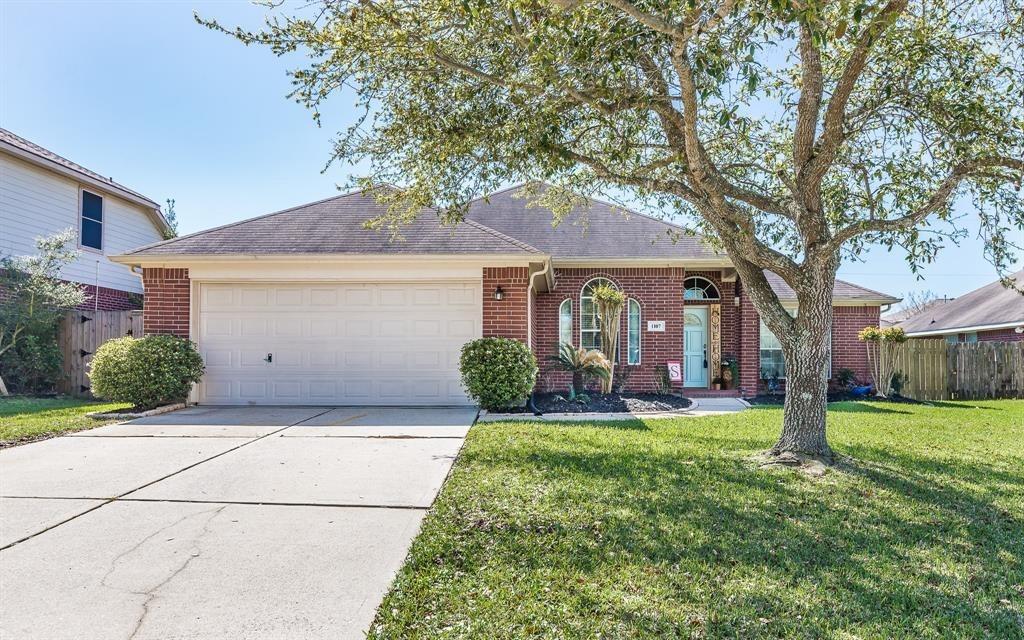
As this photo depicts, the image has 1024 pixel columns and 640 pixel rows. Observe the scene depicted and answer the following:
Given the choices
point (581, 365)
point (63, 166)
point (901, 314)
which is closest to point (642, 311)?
point (581, 365)

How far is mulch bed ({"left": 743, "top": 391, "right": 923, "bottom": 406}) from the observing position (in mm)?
12352

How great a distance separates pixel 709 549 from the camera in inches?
134

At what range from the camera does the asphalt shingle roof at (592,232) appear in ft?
43.1

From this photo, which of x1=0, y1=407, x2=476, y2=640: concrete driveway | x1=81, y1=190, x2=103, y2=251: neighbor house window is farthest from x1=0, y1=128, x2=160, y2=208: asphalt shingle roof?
x1=0, y1=407, x2=476, y2=640: concrete driveway

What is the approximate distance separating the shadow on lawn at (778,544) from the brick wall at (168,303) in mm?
7950

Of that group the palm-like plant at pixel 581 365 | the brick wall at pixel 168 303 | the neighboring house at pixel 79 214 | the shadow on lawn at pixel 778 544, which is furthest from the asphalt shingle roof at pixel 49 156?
the shadow on lawn at pixel 778 544

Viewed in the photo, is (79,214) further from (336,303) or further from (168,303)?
(336,303)

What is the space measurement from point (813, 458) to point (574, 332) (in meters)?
7.93

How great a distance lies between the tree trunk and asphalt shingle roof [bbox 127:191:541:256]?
487 cm

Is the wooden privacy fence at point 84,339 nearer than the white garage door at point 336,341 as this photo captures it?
No

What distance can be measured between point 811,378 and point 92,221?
17.7 meters

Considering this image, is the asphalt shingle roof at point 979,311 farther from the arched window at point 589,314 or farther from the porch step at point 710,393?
the arched window at point 589,314

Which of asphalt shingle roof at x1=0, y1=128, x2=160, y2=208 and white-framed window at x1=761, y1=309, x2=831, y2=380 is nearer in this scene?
asphalt shingle roof at x1=0, y1=128, x2=160, y2=208

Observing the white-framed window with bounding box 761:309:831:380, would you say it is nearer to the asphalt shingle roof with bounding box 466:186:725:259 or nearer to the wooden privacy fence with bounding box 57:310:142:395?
the asphalt shingle roof with bounding box 466:186:725:259
